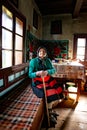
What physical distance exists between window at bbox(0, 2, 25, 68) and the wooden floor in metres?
1.40

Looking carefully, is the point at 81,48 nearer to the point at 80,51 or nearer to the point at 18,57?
the point at 80,51

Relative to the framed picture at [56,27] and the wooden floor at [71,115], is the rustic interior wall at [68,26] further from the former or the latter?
the wooden floor at [71,115]

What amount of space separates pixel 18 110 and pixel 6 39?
1.27 metres

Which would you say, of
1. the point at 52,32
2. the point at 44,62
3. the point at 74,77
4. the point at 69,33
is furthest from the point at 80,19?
the point at 44,62

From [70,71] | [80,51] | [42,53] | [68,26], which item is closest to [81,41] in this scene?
[80,51]

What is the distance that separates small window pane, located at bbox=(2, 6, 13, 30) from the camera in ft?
7.74

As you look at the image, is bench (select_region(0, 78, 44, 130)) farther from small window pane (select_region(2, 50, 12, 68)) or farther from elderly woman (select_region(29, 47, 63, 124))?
small window pane (select_region(2, 50, 12, 68))

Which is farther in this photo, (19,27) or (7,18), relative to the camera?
(19,27)

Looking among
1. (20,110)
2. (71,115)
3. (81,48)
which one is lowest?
(71,115)

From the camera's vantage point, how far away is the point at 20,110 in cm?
192

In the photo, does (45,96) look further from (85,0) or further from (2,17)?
(85,0)

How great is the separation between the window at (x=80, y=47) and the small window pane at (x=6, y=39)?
3.05m

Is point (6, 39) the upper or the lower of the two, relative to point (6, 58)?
upper

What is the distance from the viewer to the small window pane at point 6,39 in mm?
2402
